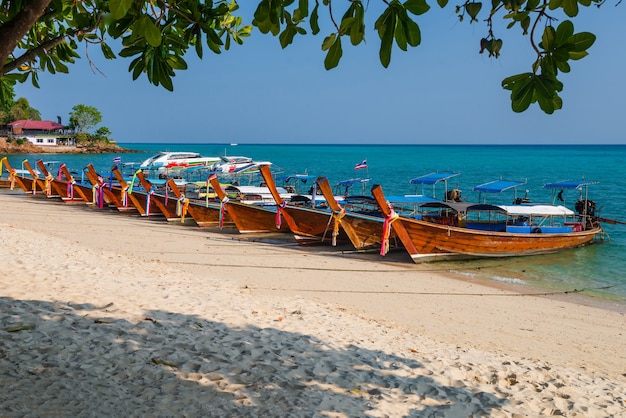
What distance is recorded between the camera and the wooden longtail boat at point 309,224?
1552 centimetres

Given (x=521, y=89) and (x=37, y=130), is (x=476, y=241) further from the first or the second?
(x=37, y=130)

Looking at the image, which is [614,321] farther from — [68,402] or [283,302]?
[68,402]

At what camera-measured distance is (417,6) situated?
188cm

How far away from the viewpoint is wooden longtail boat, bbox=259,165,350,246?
50.9 ft

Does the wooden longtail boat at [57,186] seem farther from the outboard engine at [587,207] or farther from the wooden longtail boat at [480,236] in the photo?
the outboard engine at [587,207]

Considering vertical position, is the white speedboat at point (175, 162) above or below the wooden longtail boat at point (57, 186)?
above

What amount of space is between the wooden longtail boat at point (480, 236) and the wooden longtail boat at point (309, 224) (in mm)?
2309

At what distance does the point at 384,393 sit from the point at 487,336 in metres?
3.64

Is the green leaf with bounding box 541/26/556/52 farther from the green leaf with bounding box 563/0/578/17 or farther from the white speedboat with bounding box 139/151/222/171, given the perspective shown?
the white speedboat with bounding box 139/151/222/171

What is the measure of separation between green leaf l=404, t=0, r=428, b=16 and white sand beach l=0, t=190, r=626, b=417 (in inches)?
112

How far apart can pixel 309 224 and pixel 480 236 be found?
15.5 ft

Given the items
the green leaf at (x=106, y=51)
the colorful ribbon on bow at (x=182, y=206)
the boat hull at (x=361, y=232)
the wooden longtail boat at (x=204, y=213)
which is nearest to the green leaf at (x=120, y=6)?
the green leaf at (x=106, y=51)

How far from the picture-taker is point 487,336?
7.49 m

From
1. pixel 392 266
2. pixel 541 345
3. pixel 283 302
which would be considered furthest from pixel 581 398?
pixel 392 266
